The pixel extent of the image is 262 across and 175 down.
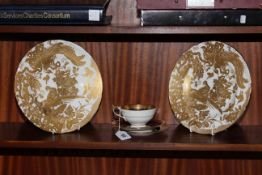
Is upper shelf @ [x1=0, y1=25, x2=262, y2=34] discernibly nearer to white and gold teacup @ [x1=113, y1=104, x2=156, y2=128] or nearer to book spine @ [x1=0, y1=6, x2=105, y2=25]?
book spine @ [x1=0, y1=6, x2=105, y2=25]

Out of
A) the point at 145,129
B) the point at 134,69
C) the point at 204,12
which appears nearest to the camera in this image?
the point at 204,12

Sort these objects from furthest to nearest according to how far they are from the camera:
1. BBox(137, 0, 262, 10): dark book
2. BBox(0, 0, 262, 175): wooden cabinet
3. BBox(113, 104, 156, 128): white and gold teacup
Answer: BBox(0, 0, 262, 175): wooden cabinet → BBox(113, 104, 156, 128): white and gold teacup → BBox(137, 0, 262, 10): dark book

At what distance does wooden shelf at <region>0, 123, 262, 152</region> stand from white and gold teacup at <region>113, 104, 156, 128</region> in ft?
0.13

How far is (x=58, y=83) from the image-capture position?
113cm

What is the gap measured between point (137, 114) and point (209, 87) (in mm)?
193

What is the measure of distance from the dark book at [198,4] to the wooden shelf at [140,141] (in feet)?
0.96

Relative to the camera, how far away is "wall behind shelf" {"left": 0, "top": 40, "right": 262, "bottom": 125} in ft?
3.87

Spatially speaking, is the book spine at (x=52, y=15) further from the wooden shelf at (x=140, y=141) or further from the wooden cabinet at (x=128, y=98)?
the wooden shelf at (x=140, y=141)

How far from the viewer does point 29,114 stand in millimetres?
1111

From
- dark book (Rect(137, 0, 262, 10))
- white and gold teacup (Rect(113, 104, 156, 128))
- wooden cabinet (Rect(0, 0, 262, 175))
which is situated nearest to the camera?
dark book (Rect(137, 0, 262, 10))

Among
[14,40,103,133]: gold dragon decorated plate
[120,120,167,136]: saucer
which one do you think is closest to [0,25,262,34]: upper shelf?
[14,40,103,133]: gold dragon decorated plate

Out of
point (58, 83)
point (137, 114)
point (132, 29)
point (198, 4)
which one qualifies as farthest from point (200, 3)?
point (58, 83)

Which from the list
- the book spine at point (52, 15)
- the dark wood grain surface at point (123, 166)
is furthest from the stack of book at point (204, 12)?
the dark wood grain surface at point (123, 166)

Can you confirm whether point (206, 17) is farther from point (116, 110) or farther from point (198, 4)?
point (116, 110)
